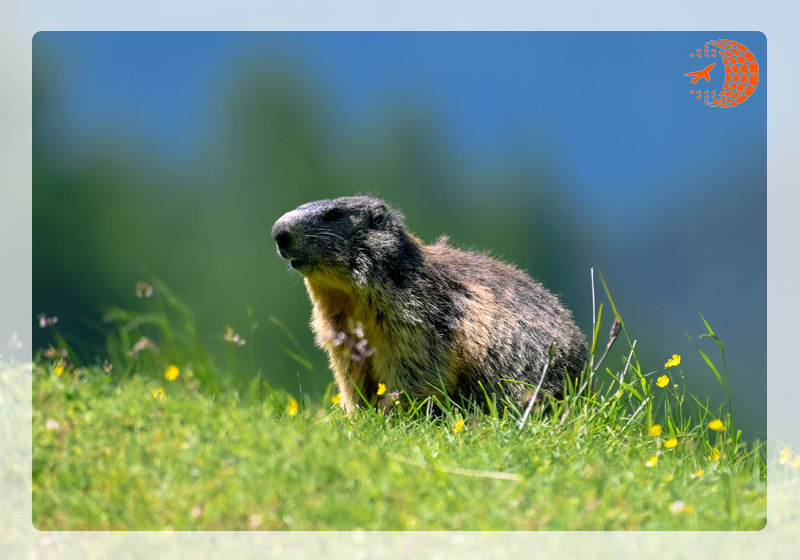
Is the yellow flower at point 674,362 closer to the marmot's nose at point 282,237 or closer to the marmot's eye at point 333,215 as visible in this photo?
the marmot's eye at point 333,215

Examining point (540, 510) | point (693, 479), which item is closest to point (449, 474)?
point (540, 510)

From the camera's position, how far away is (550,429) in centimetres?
531

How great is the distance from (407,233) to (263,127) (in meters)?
19.5

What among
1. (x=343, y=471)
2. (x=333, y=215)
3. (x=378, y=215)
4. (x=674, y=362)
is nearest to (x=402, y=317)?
(x=378, y=215)

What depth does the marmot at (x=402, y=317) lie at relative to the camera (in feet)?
22.1

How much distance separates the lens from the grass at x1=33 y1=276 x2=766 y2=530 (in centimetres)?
390

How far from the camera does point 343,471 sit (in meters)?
4.15

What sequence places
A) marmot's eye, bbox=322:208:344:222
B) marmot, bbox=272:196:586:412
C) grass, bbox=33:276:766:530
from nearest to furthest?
grass, bbox=33:276:766:530 → marmot, bbox=272:196:586:412 → marmot's eye, bbox=322:208:344:222

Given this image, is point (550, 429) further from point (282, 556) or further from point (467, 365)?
point (282, 556)

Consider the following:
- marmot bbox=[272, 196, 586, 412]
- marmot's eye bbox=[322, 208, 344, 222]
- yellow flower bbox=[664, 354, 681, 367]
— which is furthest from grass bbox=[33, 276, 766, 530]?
marmot's eye bbox=[322, 208, 344, 222]

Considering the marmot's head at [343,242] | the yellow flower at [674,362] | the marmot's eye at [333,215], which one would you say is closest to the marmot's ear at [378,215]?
the marmot's head at [343,242]

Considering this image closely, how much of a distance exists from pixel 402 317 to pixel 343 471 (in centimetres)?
272

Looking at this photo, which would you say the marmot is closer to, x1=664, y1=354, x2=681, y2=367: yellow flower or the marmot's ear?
the marmot's ear

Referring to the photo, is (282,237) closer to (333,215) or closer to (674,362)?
(333,215)
